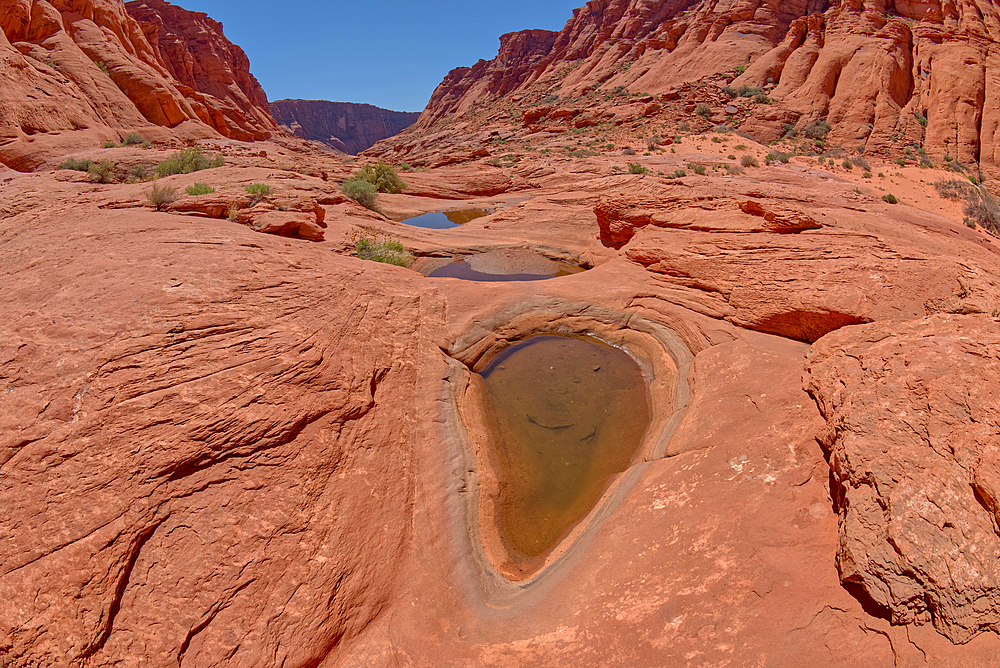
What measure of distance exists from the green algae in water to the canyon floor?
14.6 inches

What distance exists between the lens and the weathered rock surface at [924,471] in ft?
9.48

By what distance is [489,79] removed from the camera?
82.2m

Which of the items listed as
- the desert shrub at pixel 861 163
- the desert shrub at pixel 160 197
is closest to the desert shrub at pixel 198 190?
the desert shrub at pixel 160 197

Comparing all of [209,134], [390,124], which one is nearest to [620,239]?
[209,134]

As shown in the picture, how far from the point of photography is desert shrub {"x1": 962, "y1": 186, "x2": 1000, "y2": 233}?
42.8ft

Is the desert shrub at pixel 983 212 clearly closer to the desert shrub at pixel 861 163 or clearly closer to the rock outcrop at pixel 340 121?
the desert shrub at pixel 861 163

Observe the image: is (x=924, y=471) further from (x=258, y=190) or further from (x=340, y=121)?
(x=340, y=121)

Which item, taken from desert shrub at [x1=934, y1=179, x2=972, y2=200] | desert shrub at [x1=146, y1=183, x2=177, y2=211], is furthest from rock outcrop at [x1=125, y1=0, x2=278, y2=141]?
desert shrub at [x1=934, y1=179, x2=972, y2=200]

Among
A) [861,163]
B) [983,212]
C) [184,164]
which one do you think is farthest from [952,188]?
[184,164]

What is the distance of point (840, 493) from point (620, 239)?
978 cm

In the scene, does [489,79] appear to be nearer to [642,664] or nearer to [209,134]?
[209,134]

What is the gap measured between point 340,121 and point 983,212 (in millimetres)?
143679

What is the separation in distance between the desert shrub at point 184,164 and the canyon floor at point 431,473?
7.81m

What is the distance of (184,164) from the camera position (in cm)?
1550
